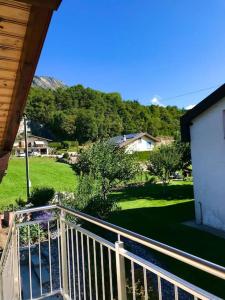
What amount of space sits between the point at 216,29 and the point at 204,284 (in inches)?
573

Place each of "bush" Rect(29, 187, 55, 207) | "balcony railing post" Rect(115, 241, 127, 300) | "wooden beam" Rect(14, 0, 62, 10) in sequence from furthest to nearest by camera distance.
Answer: "bush" Rect(29, 187, 55, 207)
"balcony railing post" Rect(115, 241, 127, 300)
"wooden beam" Rect(14, 0, 62, 10)

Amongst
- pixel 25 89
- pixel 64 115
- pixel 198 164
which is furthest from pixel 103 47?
pixel 25 89

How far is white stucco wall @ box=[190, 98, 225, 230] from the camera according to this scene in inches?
436

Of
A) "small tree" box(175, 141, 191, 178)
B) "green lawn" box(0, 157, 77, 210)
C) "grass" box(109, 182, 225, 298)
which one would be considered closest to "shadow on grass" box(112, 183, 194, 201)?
"grass" box(109, 182, 225, 298)

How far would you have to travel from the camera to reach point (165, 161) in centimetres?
2202

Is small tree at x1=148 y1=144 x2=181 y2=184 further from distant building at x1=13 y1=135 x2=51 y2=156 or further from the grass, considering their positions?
distant building at x1=13 y1=135 x2=51 y2=156

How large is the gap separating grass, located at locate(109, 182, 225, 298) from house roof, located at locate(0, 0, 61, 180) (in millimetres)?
5611

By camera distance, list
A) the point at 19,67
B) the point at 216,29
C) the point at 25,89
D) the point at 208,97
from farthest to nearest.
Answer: the point at 216,29 < the point at 208,97 < the point at 25,89 < the point at 19,67

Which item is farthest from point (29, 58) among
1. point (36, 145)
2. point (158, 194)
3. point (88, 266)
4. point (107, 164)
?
point (36, 145)

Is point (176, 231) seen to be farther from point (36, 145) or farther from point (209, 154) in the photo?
point (36, 145)

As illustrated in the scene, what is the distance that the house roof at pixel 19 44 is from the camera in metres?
1.83

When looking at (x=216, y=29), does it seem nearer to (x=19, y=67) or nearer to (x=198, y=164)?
Result: (x=198, y=164)

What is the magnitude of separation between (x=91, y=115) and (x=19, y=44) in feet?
218

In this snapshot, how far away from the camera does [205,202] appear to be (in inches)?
478
